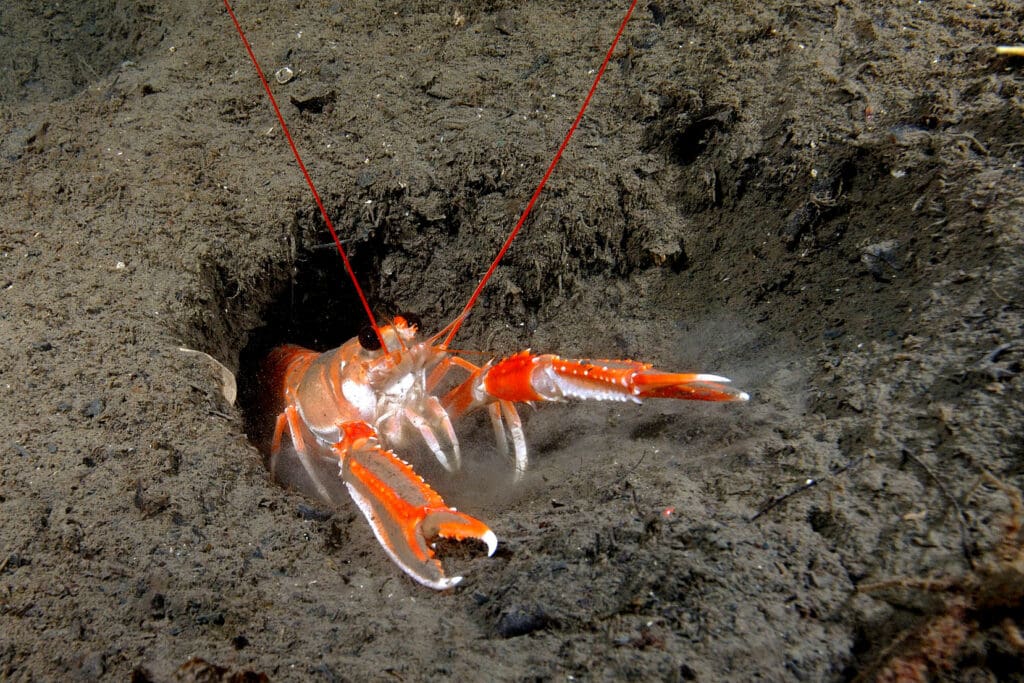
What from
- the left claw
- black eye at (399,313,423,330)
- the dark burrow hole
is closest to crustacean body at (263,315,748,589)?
the left claw

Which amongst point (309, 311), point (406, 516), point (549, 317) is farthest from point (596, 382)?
point (309, 311)

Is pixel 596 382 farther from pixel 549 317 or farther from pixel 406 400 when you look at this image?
pixel 406 400

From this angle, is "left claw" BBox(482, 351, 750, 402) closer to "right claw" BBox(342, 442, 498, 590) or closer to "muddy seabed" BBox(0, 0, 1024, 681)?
"muddy seabed" BBox(0, 0, 1024, 681)

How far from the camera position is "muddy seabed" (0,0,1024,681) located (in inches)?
76.7

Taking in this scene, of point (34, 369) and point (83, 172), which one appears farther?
point (83, 172)

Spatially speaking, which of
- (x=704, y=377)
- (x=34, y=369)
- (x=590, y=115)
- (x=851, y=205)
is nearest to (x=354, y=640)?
(x=704, y=377)

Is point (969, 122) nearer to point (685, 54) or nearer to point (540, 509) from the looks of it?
point (685, 54)

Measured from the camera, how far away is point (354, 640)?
83.3 inches

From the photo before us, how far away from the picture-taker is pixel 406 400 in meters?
4.10

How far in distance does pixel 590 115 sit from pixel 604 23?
797mm

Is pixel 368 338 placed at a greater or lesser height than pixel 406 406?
greater

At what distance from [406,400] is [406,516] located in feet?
5.20

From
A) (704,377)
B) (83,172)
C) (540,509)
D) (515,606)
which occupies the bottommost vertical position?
(540,509)

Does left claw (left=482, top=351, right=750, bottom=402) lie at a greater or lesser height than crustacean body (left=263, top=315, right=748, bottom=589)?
greater
